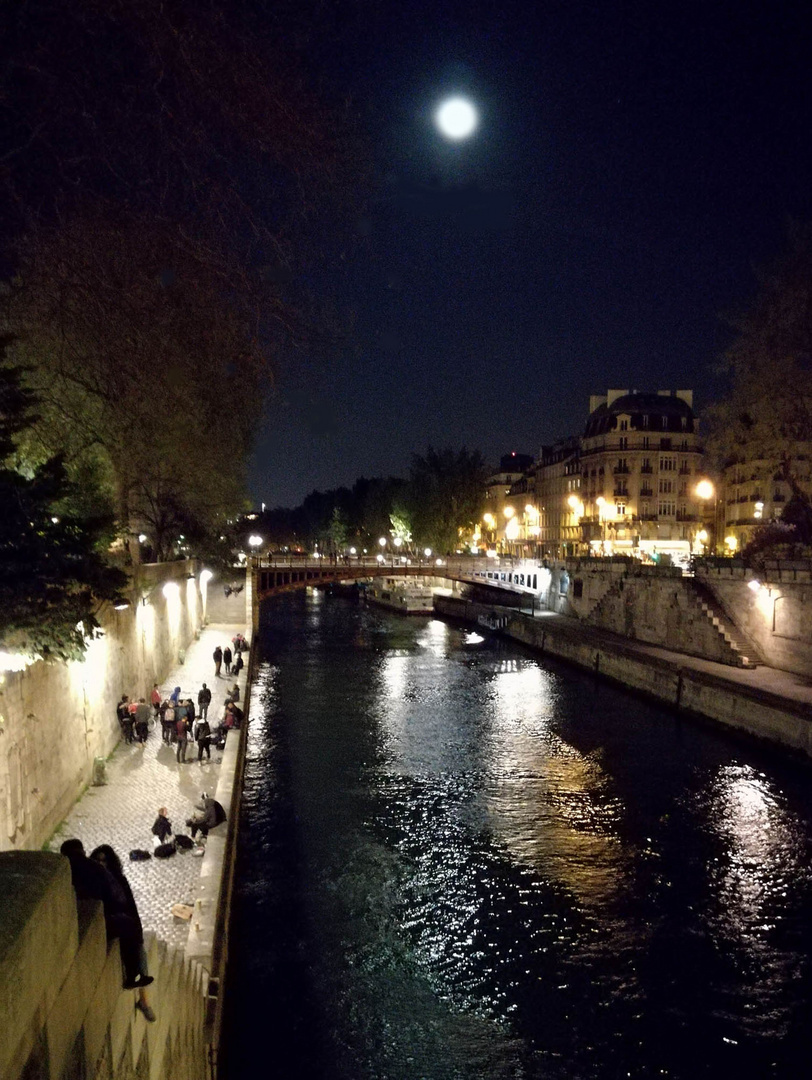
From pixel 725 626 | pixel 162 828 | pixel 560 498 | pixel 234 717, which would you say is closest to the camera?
pixel 162 828

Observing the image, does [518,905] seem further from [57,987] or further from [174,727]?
[57,987]

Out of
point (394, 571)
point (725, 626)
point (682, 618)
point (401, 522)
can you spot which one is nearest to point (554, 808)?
point (725, 626)

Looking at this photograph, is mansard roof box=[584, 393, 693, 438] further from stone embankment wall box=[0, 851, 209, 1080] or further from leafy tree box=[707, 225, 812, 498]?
stone embankment wall box=[0, 851, 209, 1080]

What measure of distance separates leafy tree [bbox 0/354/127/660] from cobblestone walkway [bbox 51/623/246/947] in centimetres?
286

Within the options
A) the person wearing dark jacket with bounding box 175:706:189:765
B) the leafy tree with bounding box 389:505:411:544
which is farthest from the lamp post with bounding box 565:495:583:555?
the person wearing dark jacket with bounding box 175:706:189:765

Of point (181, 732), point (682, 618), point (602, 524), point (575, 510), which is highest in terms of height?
point (575, 510)

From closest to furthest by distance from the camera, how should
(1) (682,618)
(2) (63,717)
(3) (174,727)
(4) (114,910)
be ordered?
(4) (114,910)
(2) (63,717)
(3) (174,727)
(1) (682,618)

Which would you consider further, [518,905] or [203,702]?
[203,702]

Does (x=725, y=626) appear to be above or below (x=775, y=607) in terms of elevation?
below

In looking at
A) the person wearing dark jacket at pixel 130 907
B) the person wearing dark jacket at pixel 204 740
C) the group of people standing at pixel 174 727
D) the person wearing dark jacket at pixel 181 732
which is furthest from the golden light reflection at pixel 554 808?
the person wearing dark jacket at pixel 130 907

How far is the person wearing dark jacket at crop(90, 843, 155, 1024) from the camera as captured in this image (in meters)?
4.29

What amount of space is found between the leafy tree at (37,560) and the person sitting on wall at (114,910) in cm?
611

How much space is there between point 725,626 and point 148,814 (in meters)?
24.1

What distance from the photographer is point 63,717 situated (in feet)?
41.3
